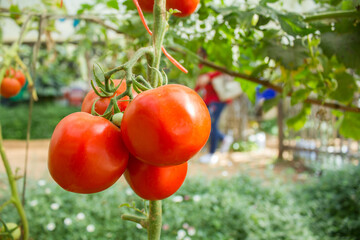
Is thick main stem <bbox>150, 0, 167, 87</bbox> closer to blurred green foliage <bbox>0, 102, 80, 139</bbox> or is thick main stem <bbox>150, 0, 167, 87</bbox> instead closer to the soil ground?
the soil ground

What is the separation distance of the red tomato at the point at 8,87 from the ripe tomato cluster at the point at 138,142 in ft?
3.45

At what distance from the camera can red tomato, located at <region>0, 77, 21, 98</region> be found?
1342mm

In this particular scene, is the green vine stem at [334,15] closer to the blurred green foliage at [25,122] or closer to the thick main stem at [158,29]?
the thick main stem at [158,29]

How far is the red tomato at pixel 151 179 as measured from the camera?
47cm

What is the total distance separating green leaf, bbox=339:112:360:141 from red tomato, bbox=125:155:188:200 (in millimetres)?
882

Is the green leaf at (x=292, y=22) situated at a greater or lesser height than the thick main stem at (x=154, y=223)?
greater

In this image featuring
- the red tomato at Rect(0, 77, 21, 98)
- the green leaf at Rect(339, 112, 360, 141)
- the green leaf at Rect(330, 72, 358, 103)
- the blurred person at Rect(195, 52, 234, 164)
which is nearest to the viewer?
the green leaf at Rect(330, 72, 358, 103)

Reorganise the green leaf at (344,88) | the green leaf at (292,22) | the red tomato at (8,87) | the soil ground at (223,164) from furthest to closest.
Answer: the soil ground at (223,164) → the red tomato at (8,87) → the green leaf at (344,88) → the green leaf at (292,22)

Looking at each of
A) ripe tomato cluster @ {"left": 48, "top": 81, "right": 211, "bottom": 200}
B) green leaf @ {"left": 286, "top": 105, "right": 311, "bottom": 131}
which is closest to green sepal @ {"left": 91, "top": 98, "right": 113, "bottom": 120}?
ripe tomato cluster @ {"left": 48, "top": 81, "right": 211, "bottom": 200}

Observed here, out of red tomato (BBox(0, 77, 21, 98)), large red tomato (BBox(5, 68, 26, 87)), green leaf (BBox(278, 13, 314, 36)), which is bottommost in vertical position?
red tomato (BBox(0, 77, 21, 98))


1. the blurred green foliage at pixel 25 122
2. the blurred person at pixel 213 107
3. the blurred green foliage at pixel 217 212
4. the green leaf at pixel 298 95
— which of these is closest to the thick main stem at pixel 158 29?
the green leaf at pixel 298 95

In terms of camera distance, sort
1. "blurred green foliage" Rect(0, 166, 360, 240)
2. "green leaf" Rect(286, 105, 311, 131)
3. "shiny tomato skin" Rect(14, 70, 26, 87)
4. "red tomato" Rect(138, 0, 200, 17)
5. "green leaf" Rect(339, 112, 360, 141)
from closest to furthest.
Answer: "red tomato" Rect(138, 0, 200, 17), "green leaf" Rect(339, 112, 360, 141), "green leaf" Rect(286, 105, 311, 131), "shiny tomato skin" Rect(14, 70, 26, 87), "blurred green foliage" Rect(0, 166, 360, 240)

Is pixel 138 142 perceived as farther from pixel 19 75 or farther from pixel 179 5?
pixel 19 75

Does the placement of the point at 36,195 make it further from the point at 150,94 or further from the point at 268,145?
the point at 268,145
